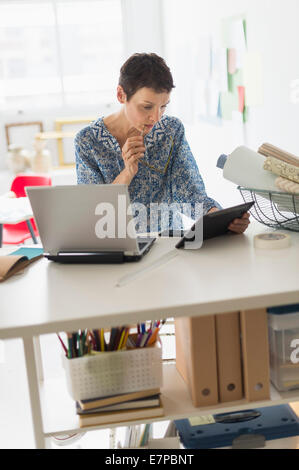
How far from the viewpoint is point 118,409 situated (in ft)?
4.58

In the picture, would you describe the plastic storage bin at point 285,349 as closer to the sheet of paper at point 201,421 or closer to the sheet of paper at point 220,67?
the sheet of paper at point 201,421

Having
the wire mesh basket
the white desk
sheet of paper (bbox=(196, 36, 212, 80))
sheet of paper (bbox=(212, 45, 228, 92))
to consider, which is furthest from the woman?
sheet of paper (bbox=(196, 36, 212, 80))

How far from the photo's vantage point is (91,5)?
534 cm

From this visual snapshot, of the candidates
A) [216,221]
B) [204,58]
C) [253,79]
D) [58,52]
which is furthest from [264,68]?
[58,52]

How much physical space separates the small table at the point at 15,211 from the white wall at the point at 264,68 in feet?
4.36

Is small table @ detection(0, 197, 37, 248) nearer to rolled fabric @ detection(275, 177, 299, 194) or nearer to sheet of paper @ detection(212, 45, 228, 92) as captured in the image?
sheet of paper @ detection(212, 45, 228, 92)

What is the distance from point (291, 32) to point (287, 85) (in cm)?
25

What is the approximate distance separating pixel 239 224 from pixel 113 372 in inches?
25.0

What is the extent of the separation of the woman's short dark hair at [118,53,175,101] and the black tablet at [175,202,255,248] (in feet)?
2.05

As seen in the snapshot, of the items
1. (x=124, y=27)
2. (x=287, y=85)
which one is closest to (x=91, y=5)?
(x=124, y=27)

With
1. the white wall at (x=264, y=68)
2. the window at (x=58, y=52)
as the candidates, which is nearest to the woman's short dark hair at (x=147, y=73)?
the white wall at (x=264, y=68)

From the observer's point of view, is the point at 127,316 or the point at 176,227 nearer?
the point at 127,316

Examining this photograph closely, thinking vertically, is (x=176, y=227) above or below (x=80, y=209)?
below
